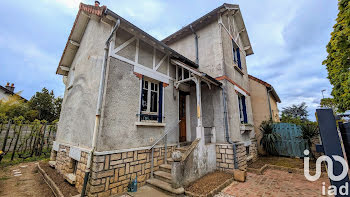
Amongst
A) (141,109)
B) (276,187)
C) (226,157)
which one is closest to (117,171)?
(141,109)

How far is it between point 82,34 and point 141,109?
474 cm

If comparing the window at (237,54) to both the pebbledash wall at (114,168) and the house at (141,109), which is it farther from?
the pebbledash wall at (114,168)

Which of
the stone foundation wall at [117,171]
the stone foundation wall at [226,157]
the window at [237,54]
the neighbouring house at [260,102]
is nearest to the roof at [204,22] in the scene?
the window at [237,54]

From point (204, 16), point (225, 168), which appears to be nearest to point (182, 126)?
point (225, 168)

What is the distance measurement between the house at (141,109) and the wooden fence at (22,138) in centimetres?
358

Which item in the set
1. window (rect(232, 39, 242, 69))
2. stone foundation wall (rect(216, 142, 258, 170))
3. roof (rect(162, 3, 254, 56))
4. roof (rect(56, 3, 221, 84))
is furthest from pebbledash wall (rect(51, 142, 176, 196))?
window (rect(232, 39, 242, 69))

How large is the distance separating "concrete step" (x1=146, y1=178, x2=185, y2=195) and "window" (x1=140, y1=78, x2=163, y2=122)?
6.50ft

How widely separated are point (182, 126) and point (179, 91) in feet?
5.61

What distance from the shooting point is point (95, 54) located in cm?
493

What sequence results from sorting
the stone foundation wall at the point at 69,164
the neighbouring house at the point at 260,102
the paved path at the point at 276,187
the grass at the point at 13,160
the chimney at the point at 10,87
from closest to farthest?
the paved path at the point at 276,187 → the stone foundation wall at the point at 69,164 → the grass at the point at 13,160 → the neighbouring house at the point at 260,102 → the chimney at the point at 10,87

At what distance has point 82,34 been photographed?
649 cm

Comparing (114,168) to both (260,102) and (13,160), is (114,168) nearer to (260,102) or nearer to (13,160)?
(13,160)

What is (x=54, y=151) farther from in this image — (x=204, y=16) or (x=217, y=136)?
(x=204, y=16)

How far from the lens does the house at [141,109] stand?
4012 mm
